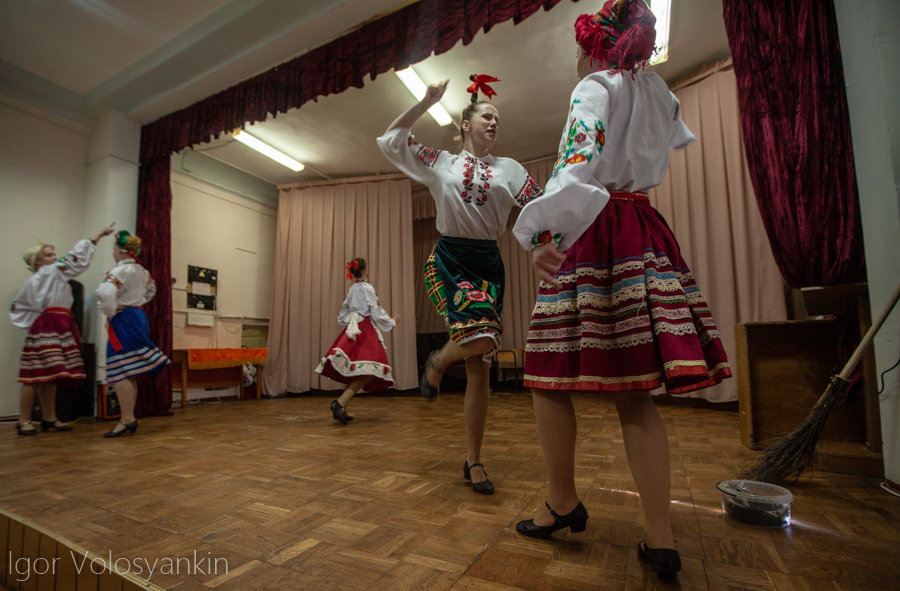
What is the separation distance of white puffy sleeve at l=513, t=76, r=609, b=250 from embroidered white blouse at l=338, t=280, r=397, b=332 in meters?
2.81

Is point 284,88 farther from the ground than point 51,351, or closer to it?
farther from the ground

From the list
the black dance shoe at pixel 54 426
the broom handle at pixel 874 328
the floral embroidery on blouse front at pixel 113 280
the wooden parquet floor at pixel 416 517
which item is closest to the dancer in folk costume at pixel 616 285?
the wooden parquet floor at pixel 416 517

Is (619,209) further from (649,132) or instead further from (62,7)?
(62,7)

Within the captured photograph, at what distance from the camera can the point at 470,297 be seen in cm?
149

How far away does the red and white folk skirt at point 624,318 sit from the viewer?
0.87 m

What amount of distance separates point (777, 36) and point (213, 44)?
12.9 ft

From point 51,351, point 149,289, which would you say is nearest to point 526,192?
point 149,289

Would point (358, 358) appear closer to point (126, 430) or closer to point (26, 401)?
point (126, 430)

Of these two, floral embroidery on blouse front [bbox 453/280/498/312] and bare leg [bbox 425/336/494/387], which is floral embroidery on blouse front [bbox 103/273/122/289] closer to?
bare leg [bbox 425/336/494/387]

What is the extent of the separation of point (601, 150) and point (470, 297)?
719 mm

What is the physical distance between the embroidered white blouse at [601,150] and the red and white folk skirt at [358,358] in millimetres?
2660

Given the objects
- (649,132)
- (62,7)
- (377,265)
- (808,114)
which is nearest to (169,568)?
(649,132)

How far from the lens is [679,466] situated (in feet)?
5.81

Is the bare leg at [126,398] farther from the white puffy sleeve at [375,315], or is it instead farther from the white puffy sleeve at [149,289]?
the white puffy sleeve at [375,315]
